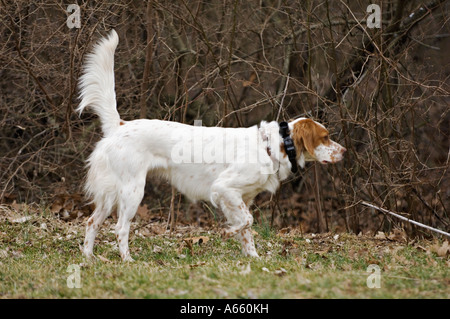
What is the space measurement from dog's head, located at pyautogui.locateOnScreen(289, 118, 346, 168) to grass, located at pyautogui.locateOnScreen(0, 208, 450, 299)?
0.98 m

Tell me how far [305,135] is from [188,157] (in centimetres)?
118

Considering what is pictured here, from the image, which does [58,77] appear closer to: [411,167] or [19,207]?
[19,207]

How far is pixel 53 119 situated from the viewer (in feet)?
32.9

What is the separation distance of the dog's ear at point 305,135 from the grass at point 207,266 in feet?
3.50

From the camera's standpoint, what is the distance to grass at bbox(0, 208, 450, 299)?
14.0 feet

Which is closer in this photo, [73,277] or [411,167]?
[73,277]

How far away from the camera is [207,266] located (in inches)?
208

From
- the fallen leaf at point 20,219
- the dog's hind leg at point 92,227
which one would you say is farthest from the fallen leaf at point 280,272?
the fallen leaf at point 20,219

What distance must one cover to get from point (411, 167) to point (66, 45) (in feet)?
16.5

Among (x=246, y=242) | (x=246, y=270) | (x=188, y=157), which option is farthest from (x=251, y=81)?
(x=246, y=270)

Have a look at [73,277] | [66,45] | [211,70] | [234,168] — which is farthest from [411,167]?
[66,45]

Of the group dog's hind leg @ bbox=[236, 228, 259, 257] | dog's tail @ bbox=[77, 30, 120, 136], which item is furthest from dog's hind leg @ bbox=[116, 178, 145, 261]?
dog's hind leg @ bbox=[236, 228, 259, 257]

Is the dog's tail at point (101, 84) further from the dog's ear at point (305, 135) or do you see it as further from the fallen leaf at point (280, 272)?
the fallen leaf at point (280, 272)

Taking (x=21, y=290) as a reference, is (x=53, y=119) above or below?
above
